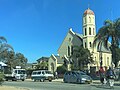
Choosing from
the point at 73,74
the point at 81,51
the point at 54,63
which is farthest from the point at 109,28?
the point at 54,63

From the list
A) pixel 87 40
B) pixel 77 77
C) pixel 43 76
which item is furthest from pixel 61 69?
pixel 77 77

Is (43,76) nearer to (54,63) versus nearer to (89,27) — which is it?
(89,27)

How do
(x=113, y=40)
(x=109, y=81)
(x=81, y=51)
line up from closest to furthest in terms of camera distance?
(x=109, y=81) → (x=113, y=40) → (x=81, y=51)

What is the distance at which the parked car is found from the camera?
40.7 metres

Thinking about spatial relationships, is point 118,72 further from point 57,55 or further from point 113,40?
point 57,55

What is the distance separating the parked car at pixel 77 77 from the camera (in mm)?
40656

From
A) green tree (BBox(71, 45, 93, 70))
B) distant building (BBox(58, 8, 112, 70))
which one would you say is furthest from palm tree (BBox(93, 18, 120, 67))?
distant building (BBox(58, 8, 112, 70))

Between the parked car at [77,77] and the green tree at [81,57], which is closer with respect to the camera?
the parked car at [77,77]

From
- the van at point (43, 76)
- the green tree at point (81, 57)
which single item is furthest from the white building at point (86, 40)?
the van at point (43, 76)

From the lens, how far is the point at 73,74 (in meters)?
43.2

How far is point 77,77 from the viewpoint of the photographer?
41.7 meters

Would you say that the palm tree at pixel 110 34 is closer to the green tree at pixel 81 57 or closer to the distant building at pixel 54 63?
the green tree at pixel 81 57

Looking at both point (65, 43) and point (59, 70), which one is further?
point (65, 43)

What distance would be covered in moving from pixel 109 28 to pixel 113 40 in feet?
6.63
